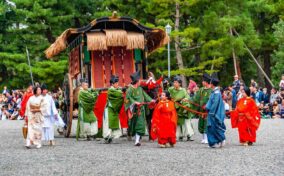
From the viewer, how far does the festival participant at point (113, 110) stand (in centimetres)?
1742

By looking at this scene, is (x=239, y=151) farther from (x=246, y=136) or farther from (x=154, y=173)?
(x=154, y=173)

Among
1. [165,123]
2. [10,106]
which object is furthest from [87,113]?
[10,106]

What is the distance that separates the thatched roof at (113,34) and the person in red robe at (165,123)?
137 inches

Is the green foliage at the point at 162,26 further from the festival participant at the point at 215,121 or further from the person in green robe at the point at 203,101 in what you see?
the festival participant at the point at 215,121

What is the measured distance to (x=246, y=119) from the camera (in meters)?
16.2

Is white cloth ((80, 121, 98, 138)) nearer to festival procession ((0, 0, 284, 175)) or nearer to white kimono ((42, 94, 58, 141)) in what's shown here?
festival procession ((0, 0, 284, 175))

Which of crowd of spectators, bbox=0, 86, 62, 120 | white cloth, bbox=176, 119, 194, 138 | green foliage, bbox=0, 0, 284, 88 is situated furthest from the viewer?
crowd of spectators, bbox=0, 86, 62, 120

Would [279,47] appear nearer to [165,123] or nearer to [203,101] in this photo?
[203,101]

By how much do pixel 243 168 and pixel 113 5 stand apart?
96.8 ft

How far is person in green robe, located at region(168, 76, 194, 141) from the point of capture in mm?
17750

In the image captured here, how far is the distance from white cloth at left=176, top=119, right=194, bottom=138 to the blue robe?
7.52 feet

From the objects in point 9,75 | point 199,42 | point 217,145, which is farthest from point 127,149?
point 9,75

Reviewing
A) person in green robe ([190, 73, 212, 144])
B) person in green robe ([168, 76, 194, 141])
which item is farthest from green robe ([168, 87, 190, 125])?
person in green robe ([190, 73, 212, 144])

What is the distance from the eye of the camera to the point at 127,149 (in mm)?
15352
